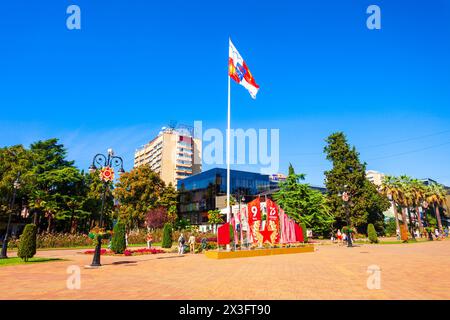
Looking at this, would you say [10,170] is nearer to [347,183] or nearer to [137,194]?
[137,194]

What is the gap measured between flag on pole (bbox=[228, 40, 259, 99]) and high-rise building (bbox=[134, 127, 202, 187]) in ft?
257

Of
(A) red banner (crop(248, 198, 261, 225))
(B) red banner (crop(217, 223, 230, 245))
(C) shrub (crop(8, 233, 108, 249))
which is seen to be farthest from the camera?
(C) shrub (crop(8, 233, 108, 249))

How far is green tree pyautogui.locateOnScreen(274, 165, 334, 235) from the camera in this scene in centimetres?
4772

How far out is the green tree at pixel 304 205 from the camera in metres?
47.7

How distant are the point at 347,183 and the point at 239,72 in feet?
125

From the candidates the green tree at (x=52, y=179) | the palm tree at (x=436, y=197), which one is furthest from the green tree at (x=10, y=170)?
the palm tree at (x=436, y=197)

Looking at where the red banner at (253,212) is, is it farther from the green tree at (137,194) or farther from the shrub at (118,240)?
the green tree at (137,194)

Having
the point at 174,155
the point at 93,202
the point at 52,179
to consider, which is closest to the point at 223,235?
the point at 52,179

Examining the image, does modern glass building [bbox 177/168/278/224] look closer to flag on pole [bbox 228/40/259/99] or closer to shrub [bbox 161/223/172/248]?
shrub [bbox 161/223/172/248]

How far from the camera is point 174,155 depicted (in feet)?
336

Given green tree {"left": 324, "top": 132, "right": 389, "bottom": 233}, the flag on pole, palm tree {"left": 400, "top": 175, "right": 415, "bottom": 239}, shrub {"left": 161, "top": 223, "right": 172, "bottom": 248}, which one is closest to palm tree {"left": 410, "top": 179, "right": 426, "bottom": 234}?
Result: palm tree {"left": 400, "top": 175, "right": 415, "bottom": 239}

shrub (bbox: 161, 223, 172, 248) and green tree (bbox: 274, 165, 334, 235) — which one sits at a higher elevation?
green tree (bbox: 274, 165, 334, 235)
